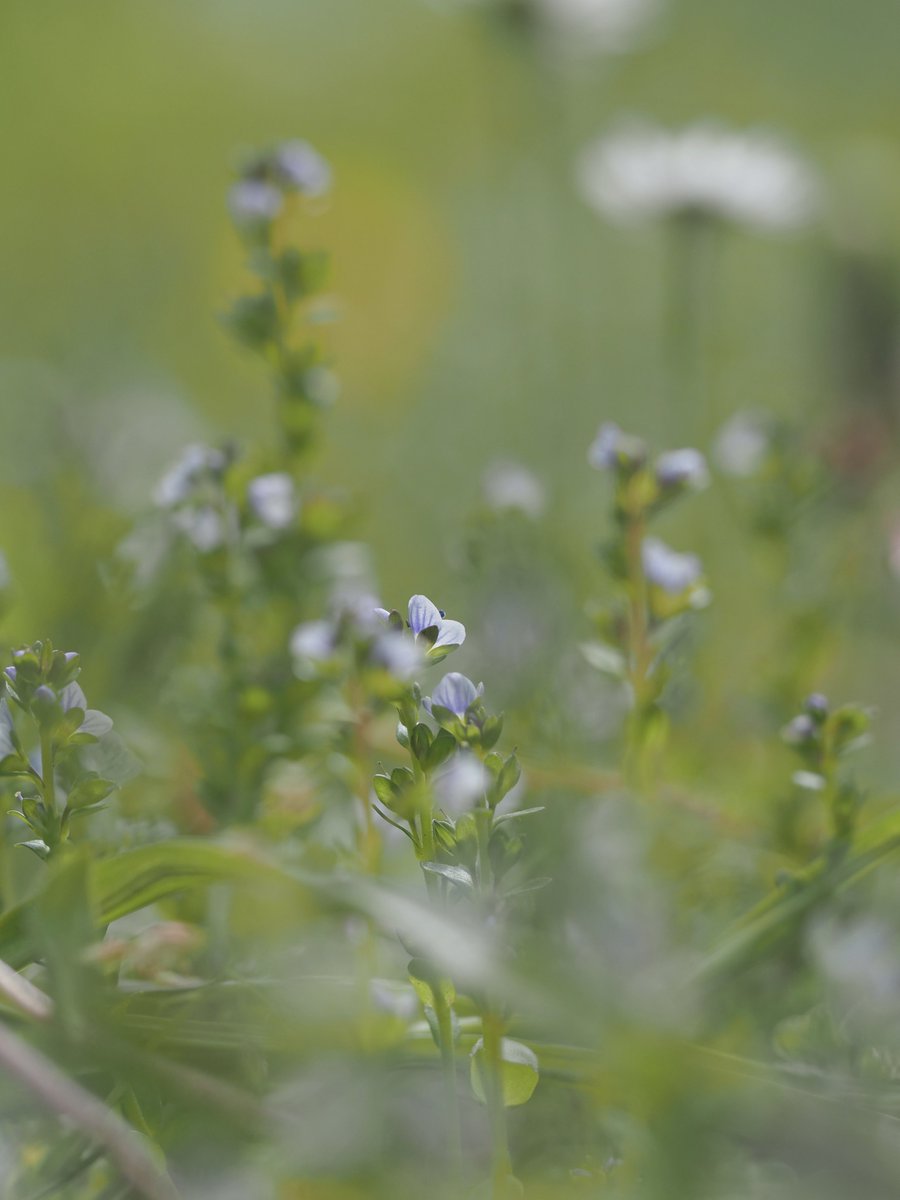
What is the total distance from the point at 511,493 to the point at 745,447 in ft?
0.43

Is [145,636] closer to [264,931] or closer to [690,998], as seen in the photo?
[264,931]

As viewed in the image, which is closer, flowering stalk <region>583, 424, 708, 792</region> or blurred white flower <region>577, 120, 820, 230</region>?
flowering stalk <region>583, 424, 708, 792</region>

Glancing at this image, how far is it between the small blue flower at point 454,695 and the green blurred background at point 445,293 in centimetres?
28

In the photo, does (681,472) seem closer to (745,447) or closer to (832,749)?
(832,749)

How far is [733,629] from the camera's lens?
952 millimetres

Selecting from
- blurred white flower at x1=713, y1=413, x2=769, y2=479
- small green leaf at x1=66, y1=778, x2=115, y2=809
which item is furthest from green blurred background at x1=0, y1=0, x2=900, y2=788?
small green leaf at x1=66, y1=778, x2=115, y2=809

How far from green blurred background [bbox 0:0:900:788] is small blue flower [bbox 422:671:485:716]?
0.90 ft

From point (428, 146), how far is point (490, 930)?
2.05 metres

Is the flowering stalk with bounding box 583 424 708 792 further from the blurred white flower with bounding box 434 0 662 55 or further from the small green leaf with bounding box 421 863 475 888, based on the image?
the blurred white flower with bounding box 434 0 662 55

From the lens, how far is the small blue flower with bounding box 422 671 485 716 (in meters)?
0.40

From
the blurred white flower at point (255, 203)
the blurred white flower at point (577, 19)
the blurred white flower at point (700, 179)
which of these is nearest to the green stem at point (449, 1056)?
the blurred white flower at point (255, 203)

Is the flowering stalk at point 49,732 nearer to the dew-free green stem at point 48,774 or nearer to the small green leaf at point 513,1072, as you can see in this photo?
the dew-free green stem at point 48,774

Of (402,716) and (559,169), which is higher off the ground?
(559,169)

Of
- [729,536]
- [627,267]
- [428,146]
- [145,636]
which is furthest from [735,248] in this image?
[145,636]
